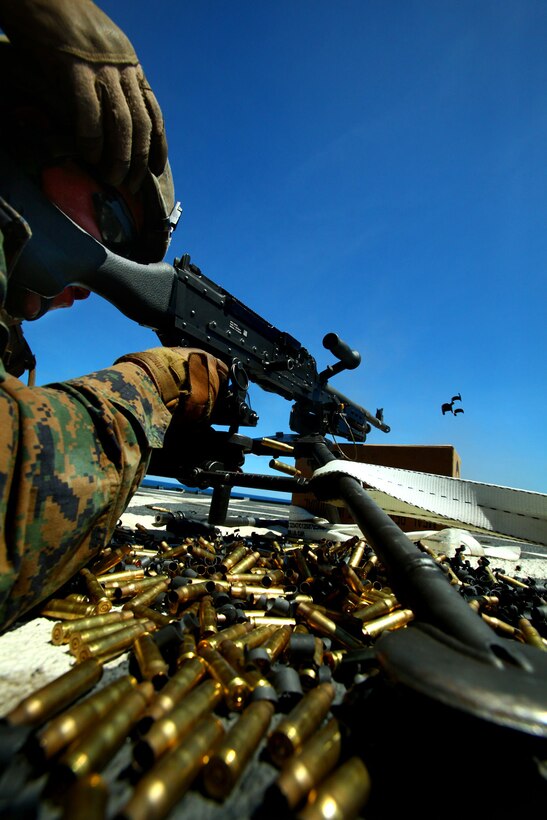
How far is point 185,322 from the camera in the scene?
405 centimetres

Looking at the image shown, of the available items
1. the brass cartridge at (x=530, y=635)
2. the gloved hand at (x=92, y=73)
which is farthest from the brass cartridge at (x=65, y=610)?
the gloved hand at (x=92, y=73)

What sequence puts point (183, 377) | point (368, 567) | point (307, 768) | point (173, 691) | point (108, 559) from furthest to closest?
1. point (368, 567)
2. point (183, 377)
3. point (108, 559)
4. point (173, 691)
5. point (307, 768)

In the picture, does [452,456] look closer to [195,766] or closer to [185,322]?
[185,322]

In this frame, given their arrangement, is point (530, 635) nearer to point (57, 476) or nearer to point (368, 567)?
point (368, 567)

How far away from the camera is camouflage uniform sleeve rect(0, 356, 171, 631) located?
1.07 metres

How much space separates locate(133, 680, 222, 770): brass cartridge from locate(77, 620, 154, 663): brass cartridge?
0.41 m

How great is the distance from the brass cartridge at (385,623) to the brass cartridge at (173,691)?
28.4 inches

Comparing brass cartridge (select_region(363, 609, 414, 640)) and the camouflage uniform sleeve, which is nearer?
the camouflage uniform sleeve

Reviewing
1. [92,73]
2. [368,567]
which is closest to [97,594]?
[368,567]

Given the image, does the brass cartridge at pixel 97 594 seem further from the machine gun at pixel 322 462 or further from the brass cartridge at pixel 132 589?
the machine gun at pixel 322 462

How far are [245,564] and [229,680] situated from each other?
1.54m

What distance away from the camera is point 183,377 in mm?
2492

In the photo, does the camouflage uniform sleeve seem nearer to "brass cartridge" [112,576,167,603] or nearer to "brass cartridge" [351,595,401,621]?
"brass cartridge" [112,576,167,603]

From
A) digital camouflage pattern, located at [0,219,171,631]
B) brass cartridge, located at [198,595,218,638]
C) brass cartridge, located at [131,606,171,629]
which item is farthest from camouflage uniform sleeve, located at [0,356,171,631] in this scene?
brass cartridge, located at [198,595,218,638]
